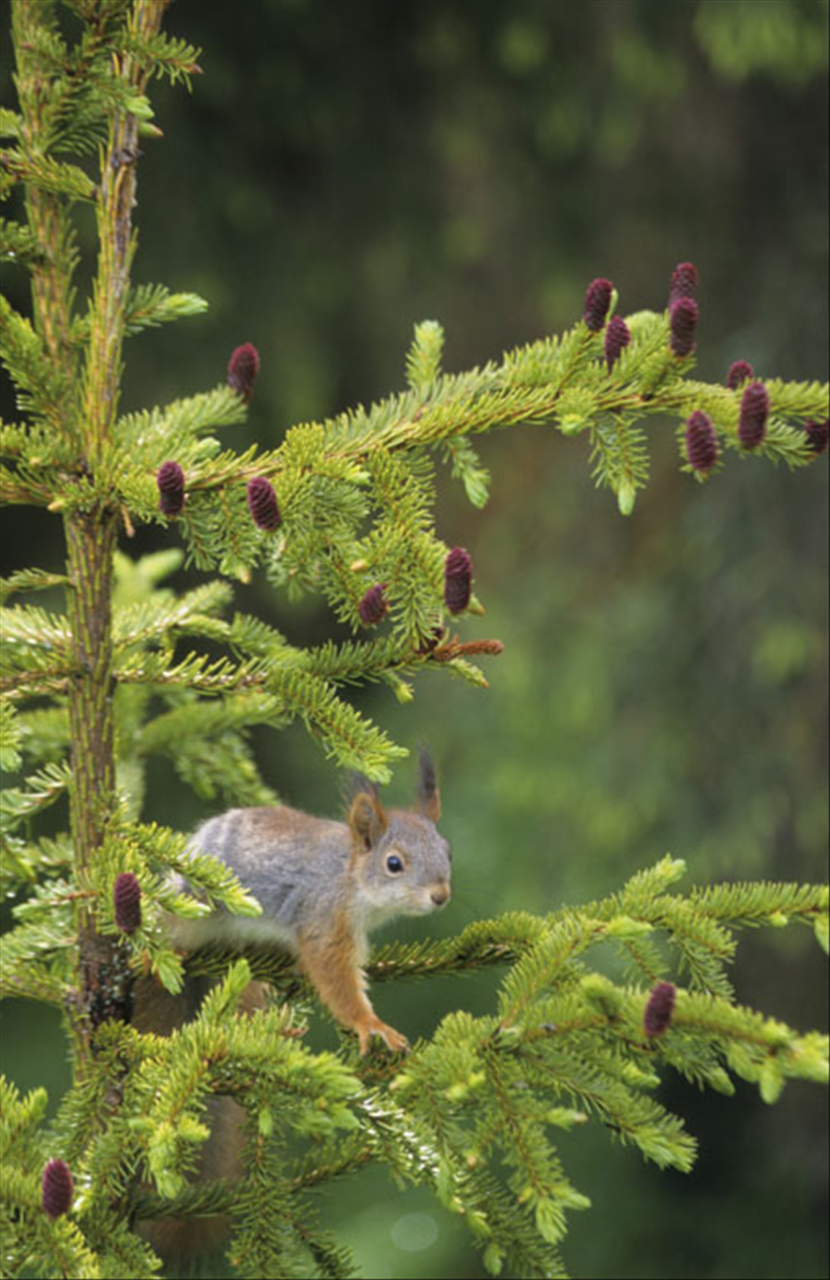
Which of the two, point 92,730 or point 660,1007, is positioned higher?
point 92,730

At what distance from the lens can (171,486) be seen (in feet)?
6.10

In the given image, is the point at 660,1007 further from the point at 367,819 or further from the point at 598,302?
the point at 598,302

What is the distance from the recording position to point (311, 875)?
2328 mm

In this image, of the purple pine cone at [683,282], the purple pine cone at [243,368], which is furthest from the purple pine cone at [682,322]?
the purple pine cone at [243,368]

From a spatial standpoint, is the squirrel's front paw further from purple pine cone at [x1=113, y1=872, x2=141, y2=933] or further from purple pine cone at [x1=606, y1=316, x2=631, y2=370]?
purple pine cone at [x1=606, y1=316, x2=631, y2=370]

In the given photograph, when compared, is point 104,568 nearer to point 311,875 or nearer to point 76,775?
point 76,775

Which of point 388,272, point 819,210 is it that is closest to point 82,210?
point 388,272

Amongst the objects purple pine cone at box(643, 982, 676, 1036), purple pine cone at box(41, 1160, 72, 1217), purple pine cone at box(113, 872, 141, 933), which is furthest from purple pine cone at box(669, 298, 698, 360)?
purple pine cone at box(41, 1160, 72, 1217)

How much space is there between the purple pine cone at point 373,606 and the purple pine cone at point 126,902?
38 cm

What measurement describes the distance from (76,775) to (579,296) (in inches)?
171

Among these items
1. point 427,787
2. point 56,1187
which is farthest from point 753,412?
point 56,1187

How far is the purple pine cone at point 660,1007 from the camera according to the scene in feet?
5.48

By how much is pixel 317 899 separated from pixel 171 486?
0.68 metres

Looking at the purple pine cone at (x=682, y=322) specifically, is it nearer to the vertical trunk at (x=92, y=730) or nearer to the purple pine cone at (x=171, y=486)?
the purple pine cone at (x=171, y=486)
